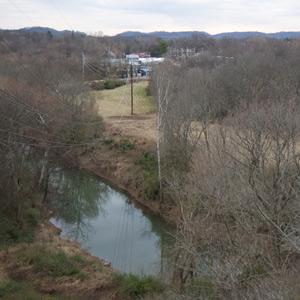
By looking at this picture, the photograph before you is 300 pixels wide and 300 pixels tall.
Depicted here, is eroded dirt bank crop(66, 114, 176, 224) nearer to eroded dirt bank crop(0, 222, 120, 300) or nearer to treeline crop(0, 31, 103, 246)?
treeline crop(0, 31, 103, 246)

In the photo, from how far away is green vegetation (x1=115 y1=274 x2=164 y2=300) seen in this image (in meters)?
16.2

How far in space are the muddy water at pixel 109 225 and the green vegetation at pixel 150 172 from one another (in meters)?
1.30

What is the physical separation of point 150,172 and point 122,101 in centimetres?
2545

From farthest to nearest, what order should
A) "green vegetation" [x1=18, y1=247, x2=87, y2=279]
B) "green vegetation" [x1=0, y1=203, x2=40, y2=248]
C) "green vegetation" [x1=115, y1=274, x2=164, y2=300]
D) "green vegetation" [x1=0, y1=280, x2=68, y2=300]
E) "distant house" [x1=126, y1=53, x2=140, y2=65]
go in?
"distant house" [x1=126, y1=53, x2=140, y2=65] < "green vegetation" [x1=0, y1=203, x2=40, y2=248] < "green vegetation" [x1=18, y1=247, x2=87, y2=279] < "green vegetation" [x1=115, y1=274, x2=164, y2=300] < "green vegetation" [x1=0, y1=280, x2=68, y2=300]

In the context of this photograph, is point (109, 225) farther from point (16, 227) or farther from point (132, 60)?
point (132, 60)

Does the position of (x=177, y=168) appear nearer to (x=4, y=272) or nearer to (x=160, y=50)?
(x=4, y=272)

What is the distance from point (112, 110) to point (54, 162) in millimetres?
19323

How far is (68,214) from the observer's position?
89.0 ft

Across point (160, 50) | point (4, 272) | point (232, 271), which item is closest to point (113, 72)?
point (160, 50)

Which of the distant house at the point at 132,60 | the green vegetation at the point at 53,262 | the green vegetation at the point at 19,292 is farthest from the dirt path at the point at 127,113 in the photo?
the green vegetation at the point at 19,292

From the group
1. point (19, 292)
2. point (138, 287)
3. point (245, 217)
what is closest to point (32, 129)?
point (19, 292)

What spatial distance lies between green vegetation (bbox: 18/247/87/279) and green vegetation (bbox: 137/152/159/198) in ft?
29.7

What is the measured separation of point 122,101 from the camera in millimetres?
54219

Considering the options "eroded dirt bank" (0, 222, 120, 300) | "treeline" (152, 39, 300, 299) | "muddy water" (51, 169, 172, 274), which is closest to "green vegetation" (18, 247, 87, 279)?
"eroded dirt bank" (0, 222, 120, 300)
